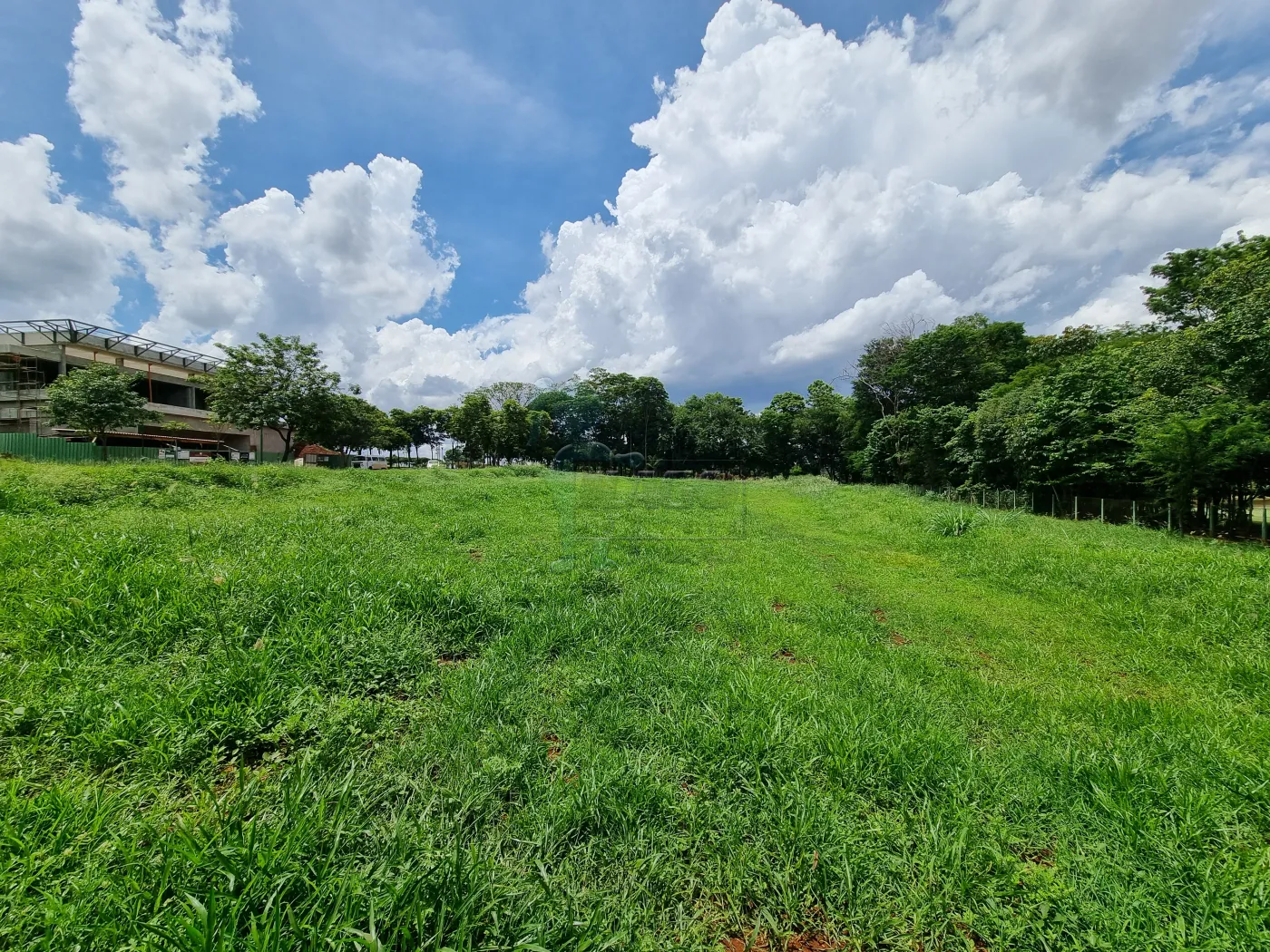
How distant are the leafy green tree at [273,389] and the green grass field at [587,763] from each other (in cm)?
2217

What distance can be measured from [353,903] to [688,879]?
A: 133cm

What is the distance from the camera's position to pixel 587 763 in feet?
8.36

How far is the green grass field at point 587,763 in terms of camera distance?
1687mm

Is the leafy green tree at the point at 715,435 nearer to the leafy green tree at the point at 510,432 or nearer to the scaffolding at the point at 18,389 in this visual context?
the leafy green tree at the point at 510,432

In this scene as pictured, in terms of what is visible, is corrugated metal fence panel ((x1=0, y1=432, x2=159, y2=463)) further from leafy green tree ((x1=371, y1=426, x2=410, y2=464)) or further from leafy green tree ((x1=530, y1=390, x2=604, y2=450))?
leafy green tree ((x1=371, y1=426, x2=410, y2=464))

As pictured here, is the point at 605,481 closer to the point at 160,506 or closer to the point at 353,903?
the point at 353,903

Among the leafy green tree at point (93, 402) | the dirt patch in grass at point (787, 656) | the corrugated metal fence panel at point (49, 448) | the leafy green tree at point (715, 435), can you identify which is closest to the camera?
the dirt patch in grass at point (787, 656)

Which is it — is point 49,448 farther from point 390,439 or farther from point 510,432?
point 390,439

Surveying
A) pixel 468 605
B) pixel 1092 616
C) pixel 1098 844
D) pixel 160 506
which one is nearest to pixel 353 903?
pixel 468 605

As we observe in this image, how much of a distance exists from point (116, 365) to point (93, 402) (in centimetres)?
1729

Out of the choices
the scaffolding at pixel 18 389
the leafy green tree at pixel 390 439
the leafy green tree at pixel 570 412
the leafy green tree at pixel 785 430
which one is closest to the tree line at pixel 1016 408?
the leafy green tree at pixel 570 412

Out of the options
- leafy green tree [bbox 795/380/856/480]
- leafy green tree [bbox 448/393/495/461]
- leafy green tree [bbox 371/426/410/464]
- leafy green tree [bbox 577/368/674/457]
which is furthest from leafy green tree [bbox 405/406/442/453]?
leafy green tree [bbox 577/368/674/457]

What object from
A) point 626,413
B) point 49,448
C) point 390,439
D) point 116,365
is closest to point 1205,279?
point 626,413

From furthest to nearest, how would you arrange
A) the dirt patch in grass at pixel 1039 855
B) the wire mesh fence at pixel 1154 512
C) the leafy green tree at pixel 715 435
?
the leafy green tree at pixel 715 435 → the wire mesh fence at pixel 1154 512 → the dirt patch in grass at pixel 1039 855
